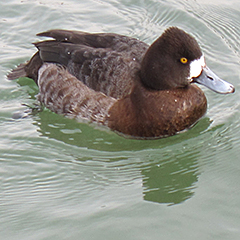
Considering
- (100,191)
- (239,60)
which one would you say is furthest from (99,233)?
(239,60)

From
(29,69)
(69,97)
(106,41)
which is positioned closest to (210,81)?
(106,41)

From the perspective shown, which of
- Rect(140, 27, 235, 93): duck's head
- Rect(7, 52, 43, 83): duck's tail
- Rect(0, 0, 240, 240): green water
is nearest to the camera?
Rect(0, 0, 240, 240): green water

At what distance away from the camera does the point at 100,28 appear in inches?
278

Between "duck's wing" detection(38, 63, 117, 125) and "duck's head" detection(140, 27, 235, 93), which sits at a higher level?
"duck's head" detection(140, 27, 235, 93)

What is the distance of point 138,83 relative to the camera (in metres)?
5.03

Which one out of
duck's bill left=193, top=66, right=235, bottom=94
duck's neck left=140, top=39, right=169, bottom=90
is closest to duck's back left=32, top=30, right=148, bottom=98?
duck's neck left=140, top=39, right=169, bottom=90

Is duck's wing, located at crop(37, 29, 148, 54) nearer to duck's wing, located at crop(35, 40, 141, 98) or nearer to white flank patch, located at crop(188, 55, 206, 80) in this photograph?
duck's wing, located at crop(35, 40, 141, 98)

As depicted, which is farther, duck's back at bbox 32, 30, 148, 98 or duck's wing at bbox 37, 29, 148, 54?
duck's wing at bbox 37, 29, 148, 54

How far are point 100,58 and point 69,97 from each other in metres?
0.57

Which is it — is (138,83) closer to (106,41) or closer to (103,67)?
(103,67)

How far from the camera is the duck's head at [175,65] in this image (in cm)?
475

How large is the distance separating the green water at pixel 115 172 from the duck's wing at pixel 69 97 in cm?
12

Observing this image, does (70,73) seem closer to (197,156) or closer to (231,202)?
(197,156)

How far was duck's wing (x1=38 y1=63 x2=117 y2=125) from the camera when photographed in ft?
17.0
